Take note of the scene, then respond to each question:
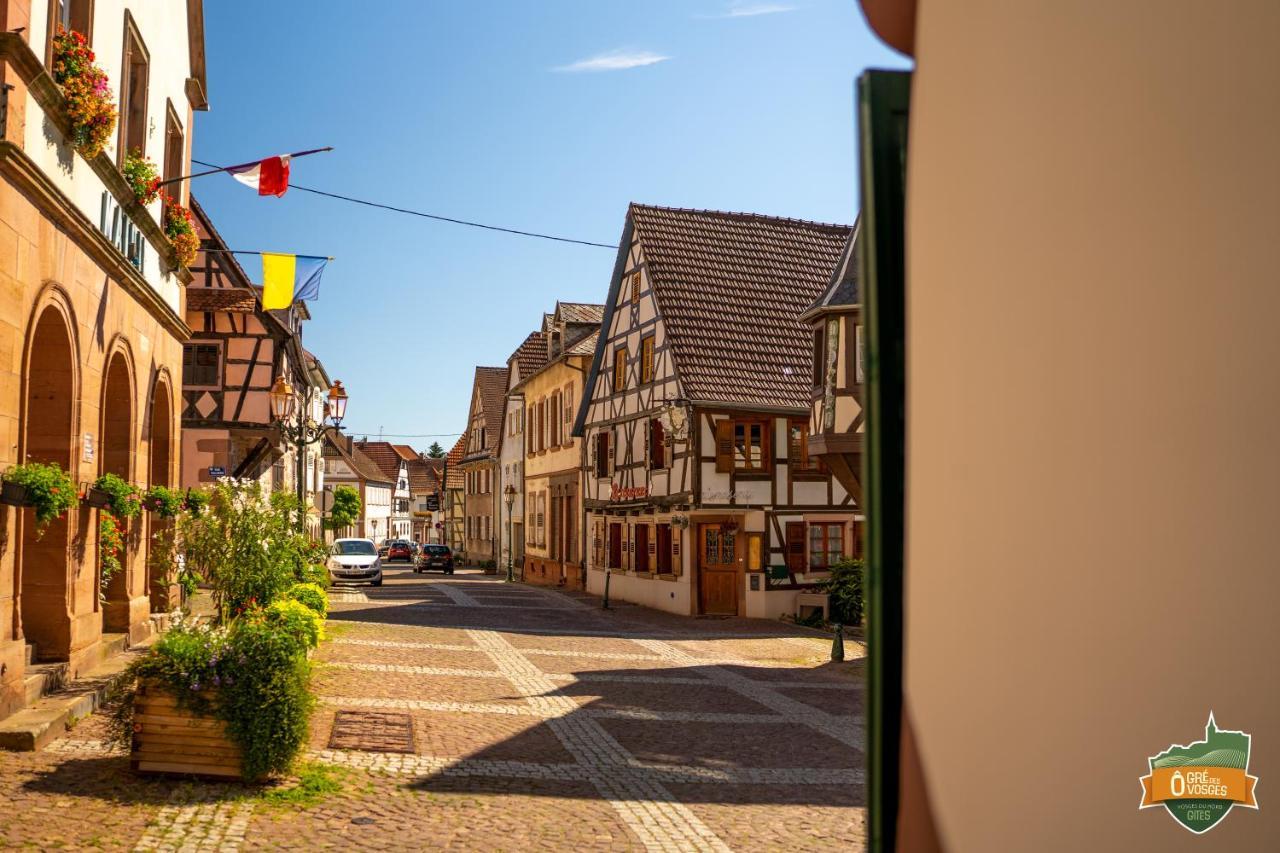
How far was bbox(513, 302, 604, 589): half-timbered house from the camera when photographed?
36844 mm

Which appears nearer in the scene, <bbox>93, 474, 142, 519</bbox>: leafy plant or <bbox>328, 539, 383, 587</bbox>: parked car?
<bbox>93, 474, 142, 519</bbox>: leafy plant

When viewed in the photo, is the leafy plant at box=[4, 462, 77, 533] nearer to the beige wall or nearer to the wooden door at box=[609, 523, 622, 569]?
the beige wall

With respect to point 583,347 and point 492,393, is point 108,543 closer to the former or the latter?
point 583,347

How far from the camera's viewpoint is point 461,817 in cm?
792

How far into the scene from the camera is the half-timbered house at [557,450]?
121ft

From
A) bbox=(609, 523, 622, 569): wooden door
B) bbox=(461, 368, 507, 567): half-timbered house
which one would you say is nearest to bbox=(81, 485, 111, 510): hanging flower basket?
bbox=(609, 523, 622, 569): wooden door

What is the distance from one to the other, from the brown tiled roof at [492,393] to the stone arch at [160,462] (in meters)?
37.7

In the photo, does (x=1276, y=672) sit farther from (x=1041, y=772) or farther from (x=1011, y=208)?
(x=1011, y=208)

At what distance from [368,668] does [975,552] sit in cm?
1368

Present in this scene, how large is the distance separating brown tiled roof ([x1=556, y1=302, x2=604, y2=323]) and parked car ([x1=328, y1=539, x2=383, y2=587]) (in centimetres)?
988

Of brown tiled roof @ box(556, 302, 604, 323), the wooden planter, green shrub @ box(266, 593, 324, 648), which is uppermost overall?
brown tiled roof @ box(556, 302, 604, 323)

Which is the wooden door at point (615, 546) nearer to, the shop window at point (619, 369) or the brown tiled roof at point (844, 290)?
the shop window at point (619, 369)

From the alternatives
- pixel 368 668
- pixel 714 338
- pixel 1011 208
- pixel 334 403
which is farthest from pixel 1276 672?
pixel 334 403

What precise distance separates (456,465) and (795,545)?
4317cm
